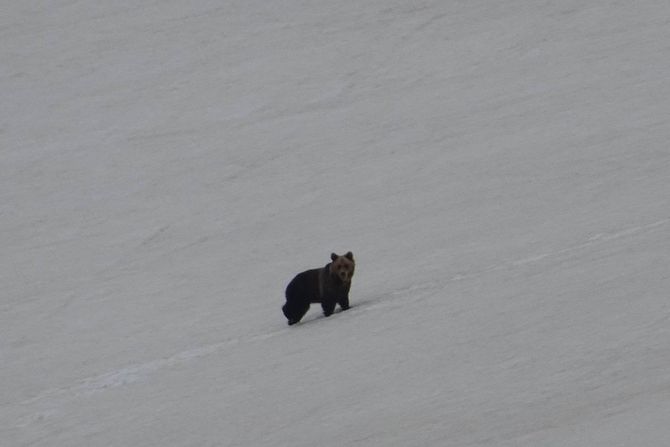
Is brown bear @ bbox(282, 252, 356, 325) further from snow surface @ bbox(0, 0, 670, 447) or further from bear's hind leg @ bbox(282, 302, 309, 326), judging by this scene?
snow surface @ bbox(0, 0, 670, 447)

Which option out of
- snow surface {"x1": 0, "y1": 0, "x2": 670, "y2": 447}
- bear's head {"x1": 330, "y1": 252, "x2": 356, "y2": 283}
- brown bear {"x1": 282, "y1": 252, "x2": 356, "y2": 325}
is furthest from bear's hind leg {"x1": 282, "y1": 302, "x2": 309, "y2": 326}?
bear's head {"x1": 330, "y1": 252, "x2": 356, "y2": 283}

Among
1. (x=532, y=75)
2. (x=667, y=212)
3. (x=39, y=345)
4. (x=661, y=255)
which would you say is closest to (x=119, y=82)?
(x=532, y=75)

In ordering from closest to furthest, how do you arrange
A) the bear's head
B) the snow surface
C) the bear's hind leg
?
the snow surface
the bear's head
the bear's hind leg

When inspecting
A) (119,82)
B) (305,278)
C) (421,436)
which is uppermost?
(119,82)

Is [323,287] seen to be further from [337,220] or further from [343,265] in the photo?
[337,220]

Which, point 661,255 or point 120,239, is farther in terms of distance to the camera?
point 120,239

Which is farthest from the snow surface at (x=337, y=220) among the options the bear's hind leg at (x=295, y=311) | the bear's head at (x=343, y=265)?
the bear's head at (x=343, y=265)

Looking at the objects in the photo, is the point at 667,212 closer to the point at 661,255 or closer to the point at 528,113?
the point at 661,255
